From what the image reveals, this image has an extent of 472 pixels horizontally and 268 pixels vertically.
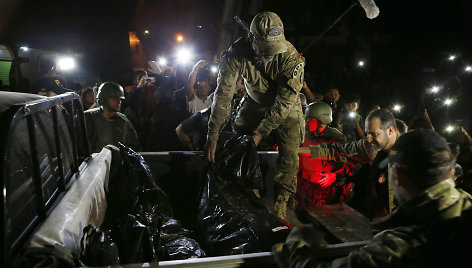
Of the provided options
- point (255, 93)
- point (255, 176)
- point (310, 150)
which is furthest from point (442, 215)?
point (310, 150)

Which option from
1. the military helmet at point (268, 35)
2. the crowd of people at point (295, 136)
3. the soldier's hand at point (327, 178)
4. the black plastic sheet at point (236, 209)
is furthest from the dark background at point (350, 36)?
the black plastic sheet at point (236, 209)

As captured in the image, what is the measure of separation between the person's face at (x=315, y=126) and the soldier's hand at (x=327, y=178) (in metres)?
0.70

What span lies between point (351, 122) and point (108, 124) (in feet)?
15.6

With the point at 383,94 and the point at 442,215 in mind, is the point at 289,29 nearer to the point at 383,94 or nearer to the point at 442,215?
the point at 383,94

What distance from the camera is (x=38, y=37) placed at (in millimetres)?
14867

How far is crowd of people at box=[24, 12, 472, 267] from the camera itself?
126 centimetres

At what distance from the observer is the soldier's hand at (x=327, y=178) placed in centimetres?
444

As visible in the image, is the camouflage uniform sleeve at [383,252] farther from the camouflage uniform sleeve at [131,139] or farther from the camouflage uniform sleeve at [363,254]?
the camouflage uniform sleeve at [131,139]

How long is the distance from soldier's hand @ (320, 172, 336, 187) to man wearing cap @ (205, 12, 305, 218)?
1312 mm

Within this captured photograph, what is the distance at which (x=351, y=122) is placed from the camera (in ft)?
20.0

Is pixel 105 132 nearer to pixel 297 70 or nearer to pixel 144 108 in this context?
pixel 144 108

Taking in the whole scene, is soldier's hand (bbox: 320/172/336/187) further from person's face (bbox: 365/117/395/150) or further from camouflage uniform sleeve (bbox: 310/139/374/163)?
person's face (bbox: 365/117/395/150)

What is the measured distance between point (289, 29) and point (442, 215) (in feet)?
47.5

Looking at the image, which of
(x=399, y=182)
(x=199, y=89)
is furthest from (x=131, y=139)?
(x=399, y=182)
